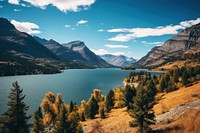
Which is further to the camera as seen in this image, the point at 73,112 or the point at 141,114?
the point at 73,112

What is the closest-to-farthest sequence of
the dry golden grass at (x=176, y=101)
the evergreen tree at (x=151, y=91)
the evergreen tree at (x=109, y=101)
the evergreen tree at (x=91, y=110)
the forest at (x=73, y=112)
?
the forest at (x=73, y=112)
the dry golden grass at (x=176, y=101)
the evergreen tree at (x=151, y=91)
the evergreen tree at (x=91, y=110)
the evergreen tree at (x=109, y=101)

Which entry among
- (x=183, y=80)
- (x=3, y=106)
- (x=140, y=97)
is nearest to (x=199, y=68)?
(x=183, y=80)

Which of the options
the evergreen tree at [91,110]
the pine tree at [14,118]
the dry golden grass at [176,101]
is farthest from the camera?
the evergreen tree at [91,110]

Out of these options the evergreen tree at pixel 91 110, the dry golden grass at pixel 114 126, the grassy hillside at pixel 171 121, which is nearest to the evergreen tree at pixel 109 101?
the evergreen tree at pixel 91 110

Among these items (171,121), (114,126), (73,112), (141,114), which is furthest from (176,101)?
(73,112)

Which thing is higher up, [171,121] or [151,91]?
[151,91]

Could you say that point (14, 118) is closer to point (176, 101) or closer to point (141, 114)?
point (141, 114)

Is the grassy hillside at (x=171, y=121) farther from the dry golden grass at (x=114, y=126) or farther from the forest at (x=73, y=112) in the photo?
the forest at (x=73, y=112)

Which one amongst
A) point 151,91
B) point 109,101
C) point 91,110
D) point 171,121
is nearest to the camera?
point 171,121

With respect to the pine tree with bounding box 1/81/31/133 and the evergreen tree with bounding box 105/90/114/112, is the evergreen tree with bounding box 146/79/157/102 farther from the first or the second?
the pine tree with bounding box 1/81/31/133

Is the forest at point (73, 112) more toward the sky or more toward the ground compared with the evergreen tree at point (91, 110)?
more toward the sky

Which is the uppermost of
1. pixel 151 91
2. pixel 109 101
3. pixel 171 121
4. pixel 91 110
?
pixel 151 91

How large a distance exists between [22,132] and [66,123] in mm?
13036

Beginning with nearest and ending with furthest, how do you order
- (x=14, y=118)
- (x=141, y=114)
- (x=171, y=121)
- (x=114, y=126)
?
(x=14, y=118), (x=141, y=114), (x=171, y=121), (x=114, y=126)
